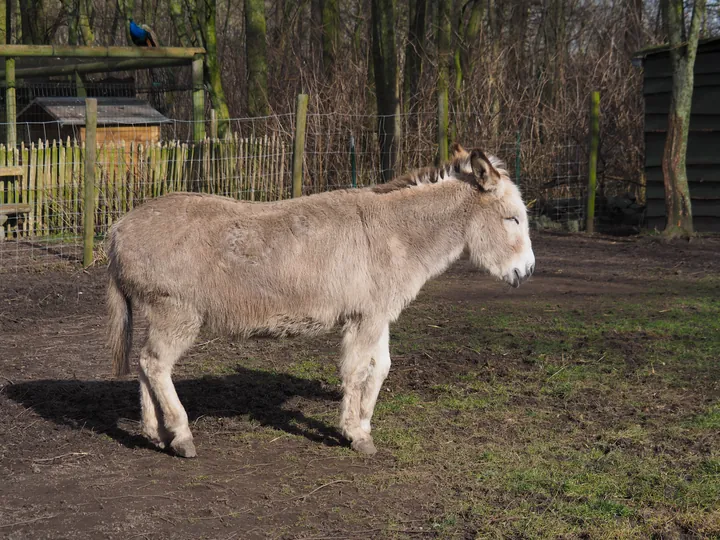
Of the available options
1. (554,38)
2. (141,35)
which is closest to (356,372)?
(141,35)

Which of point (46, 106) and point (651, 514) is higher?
point (46, 106)

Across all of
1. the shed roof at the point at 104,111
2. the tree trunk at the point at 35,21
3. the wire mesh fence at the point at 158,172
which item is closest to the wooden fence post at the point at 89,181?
the wire mesh fence at the point at 158,172

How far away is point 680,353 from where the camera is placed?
6.89 metres

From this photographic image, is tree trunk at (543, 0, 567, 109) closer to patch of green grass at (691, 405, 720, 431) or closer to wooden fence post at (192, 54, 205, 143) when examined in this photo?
wooden fence post at (192, 54, 205, 143)

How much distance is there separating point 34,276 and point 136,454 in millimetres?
5766

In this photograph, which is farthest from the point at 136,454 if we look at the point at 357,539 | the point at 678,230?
the point at 678,230

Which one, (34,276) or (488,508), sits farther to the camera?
(34,276)

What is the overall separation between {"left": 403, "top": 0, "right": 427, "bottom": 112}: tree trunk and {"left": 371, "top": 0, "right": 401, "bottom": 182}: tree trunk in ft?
2.89

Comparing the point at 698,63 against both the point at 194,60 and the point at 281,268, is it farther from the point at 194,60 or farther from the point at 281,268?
the point at 281,268

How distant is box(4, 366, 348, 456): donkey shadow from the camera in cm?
546

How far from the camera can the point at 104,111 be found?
15.6 m

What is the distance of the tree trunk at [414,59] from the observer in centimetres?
1549

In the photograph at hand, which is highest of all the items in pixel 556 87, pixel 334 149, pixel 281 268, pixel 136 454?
pixel 556 87

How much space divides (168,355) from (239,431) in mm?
837
